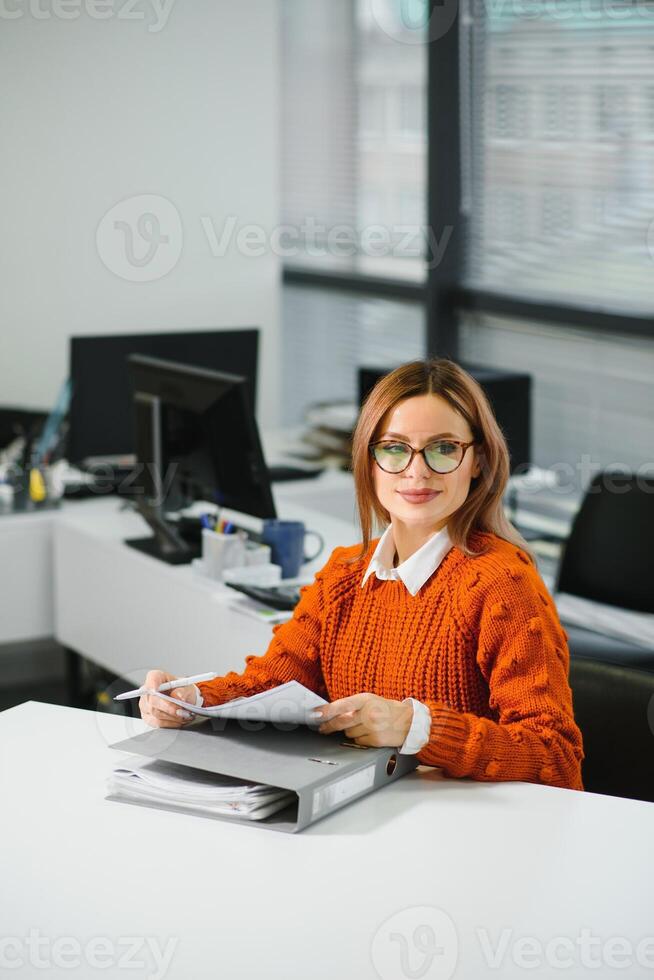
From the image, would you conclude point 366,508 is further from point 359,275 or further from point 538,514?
point 359,275

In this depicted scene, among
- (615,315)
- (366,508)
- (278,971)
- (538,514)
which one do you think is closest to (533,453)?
(538,514)

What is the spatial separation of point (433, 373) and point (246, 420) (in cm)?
98

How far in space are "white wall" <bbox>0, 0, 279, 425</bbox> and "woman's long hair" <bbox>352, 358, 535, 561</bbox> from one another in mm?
2998

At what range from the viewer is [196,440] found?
304 centimetres

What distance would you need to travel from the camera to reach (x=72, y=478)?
12.9 feet

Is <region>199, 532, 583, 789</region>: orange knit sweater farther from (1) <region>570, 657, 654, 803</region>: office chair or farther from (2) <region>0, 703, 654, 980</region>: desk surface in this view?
(1) <region>570, 657, 654, 803</region>: office chair

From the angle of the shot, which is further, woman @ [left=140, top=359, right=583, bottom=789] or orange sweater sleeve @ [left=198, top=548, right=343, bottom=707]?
orange sweater sleeve @ [left=198, top=548, right=343, bottom=707]

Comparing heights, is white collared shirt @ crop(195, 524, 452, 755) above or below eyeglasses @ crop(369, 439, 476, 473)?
below
